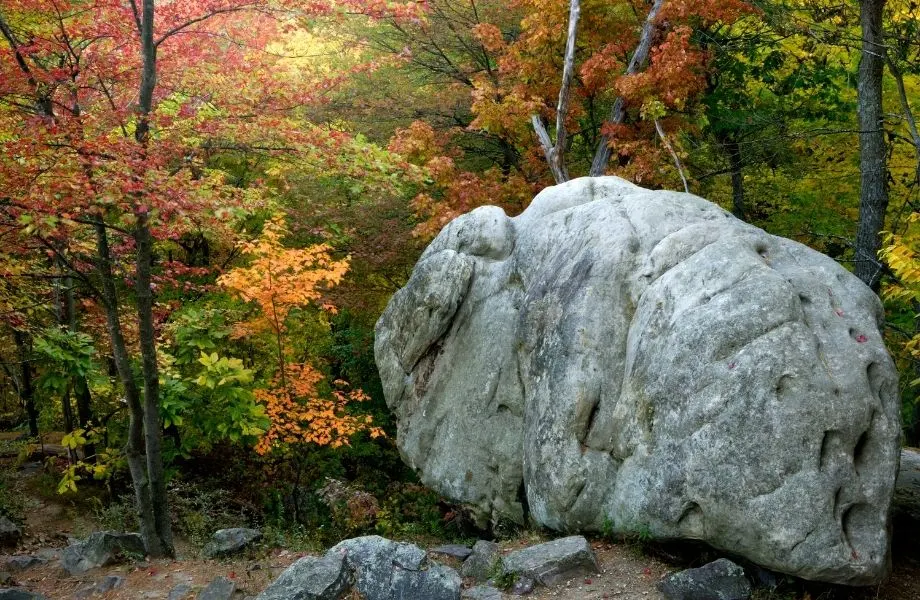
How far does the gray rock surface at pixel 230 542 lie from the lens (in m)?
8.92

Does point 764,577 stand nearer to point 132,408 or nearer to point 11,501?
point 132,408

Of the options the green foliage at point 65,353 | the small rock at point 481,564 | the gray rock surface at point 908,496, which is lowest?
the gray rock surface at point 908,496

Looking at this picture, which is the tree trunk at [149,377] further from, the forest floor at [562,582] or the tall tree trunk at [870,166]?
the tall tree trunk at [870,166]

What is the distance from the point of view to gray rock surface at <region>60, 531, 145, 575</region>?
8.73 m

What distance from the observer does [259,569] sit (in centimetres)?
830

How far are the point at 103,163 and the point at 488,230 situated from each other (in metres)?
5.19

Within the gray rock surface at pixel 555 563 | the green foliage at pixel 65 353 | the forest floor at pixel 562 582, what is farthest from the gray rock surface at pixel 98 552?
the gray rock surface at pixel 555 563

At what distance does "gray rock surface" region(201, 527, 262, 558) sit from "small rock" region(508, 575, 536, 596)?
3705 mm

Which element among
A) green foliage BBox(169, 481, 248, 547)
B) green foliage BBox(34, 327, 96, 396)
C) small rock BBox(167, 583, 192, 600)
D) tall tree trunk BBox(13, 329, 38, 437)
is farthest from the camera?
tall tree trunk BBox(13, 329, 38, 437)

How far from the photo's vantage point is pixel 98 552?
28.9ft

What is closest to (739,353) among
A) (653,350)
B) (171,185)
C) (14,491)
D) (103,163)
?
(653,350)

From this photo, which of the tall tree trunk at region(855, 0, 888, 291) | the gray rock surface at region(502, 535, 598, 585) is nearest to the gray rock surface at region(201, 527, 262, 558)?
the gray rock surface at region(502, 535, 598, 585)

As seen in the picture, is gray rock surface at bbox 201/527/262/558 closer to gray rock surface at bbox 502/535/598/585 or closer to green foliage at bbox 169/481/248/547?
green foliage at bbox 169/481/248/547

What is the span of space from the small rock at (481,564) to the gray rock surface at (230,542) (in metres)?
2.89
